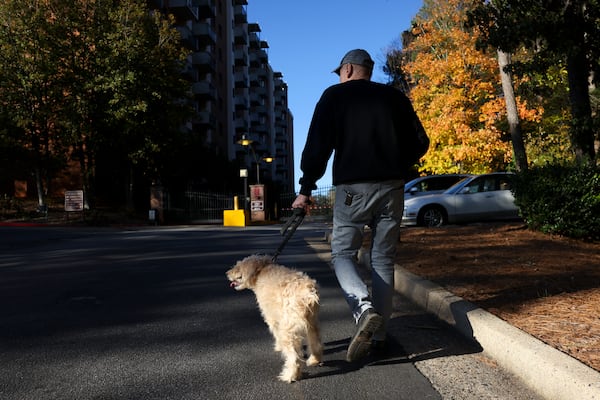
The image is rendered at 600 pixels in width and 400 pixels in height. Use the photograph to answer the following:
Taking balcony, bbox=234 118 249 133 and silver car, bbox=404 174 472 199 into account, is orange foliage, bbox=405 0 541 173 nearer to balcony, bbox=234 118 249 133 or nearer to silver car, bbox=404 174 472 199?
silver car, bbox=404 174 472 199

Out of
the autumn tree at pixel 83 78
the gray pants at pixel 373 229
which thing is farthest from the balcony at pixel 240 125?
the gray pants at pixel 373 229

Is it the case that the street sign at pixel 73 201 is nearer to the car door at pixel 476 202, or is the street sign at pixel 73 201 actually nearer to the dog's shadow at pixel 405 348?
the car door at pixel 476 202

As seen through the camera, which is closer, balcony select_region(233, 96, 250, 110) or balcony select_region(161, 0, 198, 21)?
balcony select_region(161, 0, 198, 21)

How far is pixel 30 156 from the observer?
83.6ft

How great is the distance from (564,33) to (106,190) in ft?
95.3

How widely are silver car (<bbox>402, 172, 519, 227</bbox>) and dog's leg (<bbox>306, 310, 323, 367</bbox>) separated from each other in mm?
11241

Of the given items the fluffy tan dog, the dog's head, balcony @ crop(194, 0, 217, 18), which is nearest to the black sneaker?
the fluffy tan dog

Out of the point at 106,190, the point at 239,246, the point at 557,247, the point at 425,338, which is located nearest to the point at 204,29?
the point at 106,190

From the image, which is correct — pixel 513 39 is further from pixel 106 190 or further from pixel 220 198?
pixel 106 190

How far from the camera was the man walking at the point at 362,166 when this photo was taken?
344 cm

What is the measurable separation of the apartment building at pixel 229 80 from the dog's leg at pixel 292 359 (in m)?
25.6

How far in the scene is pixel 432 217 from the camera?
1435 centimetres

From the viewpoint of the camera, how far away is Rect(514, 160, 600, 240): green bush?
8.75 meters

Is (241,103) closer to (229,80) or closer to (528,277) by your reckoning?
(229,80)
